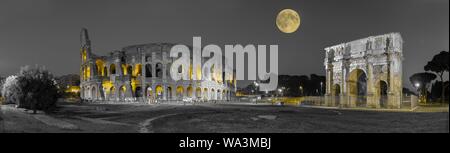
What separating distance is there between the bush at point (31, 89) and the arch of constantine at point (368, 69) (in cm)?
3106

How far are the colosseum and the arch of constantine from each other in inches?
1063

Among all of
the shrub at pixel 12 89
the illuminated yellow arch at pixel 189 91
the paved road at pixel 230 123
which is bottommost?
the paved road at pixel 230 123

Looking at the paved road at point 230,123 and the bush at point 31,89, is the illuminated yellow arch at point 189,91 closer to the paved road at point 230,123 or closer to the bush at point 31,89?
the bush at point 31,89

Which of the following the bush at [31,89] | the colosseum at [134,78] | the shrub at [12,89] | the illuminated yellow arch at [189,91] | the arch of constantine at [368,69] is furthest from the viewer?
the illuminated yellow arch at [189,91]

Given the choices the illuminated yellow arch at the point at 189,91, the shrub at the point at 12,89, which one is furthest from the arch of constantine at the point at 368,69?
the shrub at the point at 12,89

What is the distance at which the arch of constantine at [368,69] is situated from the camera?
35688 millimetres

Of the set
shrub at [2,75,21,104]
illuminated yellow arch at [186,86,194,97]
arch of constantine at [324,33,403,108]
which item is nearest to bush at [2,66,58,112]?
shrub at [2,75,21,104]

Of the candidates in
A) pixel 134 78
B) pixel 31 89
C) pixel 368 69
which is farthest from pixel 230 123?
pixel 134 78

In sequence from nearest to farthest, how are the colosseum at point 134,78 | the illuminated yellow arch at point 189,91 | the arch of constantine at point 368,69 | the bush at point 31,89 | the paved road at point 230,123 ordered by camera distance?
the paved road at point 230,123 < the bush at point 31,89 < the arch of constantine at point 368,69 < the colosseum at point 134,78 < the illuminated yellow arch at point 189,91

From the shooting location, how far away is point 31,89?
23.4 m

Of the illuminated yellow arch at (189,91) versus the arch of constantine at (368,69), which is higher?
the arch of constantine at (368,69)

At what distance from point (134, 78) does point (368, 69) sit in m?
43.5
